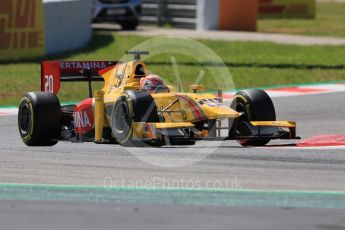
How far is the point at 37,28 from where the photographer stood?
2306 centimetres

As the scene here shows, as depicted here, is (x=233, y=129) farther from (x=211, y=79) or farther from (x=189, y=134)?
(x=211, y=79)

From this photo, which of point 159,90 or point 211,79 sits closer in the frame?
point 159,90

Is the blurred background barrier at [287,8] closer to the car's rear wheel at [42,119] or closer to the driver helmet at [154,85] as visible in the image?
the car's rear wheel at [42,119]

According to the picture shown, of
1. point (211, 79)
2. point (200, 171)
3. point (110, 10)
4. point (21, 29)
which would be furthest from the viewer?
point (110, 10)

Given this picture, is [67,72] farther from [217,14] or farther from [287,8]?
[287,8]

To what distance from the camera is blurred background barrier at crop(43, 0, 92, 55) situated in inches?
935

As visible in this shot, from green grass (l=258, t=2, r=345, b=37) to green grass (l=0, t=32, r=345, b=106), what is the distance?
16.1ft

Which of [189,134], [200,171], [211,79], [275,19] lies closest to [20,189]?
[200,171]

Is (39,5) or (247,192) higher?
(39,5)

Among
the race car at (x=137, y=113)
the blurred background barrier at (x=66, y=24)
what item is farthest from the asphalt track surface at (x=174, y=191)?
the blurred background barrier at (x=66, y=24)

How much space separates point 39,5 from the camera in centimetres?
2316

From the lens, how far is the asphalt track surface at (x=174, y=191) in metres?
7.43

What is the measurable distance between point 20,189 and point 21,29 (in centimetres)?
1399

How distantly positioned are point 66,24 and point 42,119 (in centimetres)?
1255
